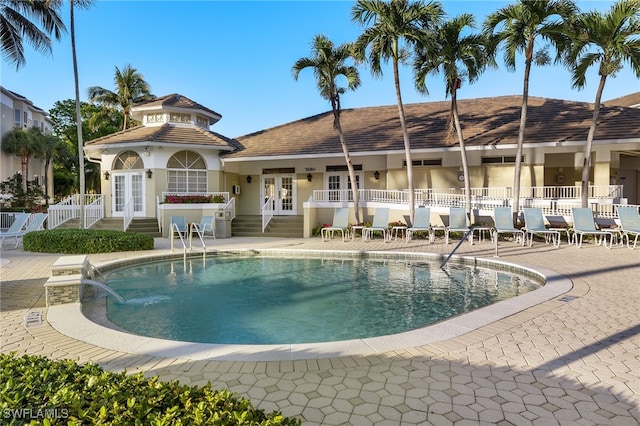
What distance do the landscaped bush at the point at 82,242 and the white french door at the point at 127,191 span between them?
6.09 metres

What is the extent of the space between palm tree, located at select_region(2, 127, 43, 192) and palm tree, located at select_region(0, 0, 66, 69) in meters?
15.0

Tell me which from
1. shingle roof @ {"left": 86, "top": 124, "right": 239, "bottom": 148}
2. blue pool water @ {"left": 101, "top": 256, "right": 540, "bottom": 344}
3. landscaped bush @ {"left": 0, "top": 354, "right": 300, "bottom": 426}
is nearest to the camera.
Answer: landscaped bush @ {"left": 0, "top": 354, "right": 300, "bottom": 426}

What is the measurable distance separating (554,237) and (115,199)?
20.0m

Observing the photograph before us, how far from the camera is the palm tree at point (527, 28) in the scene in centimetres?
1338

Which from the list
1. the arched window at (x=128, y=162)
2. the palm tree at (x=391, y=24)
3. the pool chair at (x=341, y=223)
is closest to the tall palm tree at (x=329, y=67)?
the palm tree at (x=391, y=24)

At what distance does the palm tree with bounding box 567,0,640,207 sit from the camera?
42.8ft

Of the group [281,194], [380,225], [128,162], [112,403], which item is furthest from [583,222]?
[128,162]

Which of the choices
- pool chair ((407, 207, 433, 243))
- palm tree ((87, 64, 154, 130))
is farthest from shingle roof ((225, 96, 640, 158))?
palm tree ((87, 64, 154, 130))

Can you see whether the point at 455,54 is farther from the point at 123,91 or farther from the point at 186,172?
the point at 123,91

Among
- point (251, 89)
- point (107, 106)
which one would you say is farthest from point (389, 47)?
point (107, 106)

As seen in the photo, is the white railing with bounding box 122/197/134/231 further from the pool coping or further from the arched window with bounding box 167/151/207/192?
the pool coping

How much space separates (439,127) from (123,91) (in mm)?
26970

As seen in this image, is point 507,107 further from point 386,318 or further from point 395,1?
point 386,318

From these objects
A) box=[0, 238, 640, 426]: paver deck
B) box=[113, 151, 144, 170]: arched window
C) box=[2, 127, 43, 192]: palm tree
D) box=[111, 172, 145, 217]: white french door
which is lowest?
box=[0, 238, 640, 426]: paver deck
